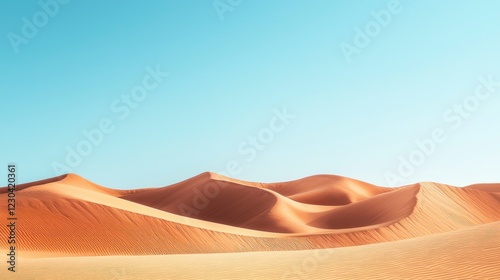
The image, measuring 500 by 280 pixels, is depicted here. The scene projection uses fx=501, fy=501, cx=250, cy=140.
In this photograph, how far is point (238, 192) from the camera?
194 feet

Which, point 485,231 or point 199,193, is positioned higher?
point 199,193

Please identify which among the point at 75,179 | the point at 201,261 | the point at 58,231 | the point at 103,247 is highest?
the point at 75,179

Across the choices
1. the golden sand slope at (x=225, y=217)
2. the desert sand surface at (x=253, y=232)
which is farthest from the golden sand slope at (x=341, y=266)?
the golden sand slope at (x=225, y=217)

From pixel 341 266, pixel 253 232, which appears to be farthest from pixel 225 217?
pixel 341 266

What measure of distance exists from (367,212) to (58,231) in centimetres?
2987

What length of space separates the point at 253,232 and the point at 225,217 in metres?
15.3

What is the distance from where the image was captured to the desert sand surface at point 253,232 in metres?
14.4

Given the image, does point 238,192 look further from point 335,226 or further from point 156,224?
point 156,224

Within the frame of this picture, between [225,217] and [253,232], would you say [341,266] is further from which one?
[225,217]

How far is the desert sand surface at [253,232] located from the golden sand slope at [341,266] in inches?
1.5

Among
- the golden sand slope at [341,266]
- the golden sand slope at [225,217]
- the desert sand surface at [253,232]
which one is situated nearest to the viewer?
the golden sand slope at [341,266]

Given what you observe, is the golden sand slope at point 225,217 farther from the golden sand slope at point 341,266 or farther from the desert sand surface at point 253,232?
the golden sand slope at point 341,266

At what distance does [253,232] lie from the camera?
4100cm

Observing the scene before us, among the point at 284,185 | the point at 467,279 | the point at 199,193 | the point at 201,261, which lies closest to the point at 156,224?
the point at 201,261
